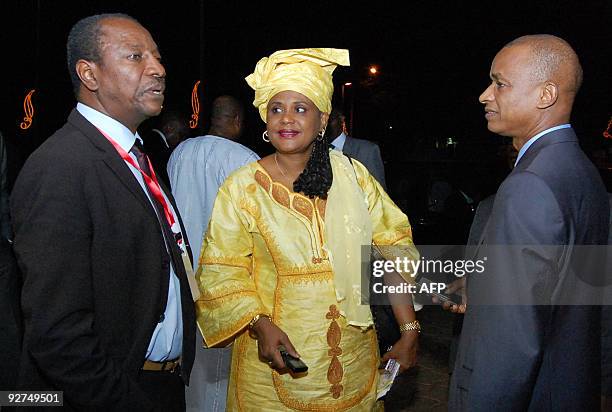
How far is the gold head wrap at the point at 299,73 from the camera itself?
9.44 ft

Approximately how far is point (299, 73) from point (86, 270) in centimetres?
146

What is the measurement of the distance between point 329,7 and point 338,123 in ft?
42.2

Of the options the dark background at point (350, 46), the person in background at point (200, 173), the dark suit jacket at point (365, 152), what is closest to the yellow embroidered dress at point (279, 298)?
the person in background at point (200, 173)

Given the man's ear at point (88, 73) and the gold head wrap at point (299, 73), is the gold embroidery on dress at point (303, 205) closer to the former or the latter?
the gold head wrap at point (299, 73)

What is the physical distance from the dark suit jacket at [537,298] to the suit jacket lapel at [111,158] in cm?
125

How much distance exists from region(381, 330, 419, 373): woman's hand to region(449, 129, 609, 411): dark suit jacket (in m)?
0.57

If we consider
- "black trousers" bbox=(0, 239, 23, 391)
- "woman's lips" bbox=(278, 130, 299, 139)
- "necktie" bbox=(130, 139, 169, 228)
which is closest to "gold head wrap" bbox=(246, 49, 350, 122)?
"woman's lips" bbox=(278, 130, 299, 139)

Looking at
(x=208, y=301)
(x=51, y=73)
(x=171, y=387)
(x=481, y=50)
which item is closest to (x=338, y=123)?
(x=208, y=301)

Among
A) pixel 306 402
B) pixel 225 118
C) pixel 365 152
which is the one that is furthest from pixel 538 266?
pixel 365 152

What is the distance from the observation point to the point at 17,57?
44.6 feet

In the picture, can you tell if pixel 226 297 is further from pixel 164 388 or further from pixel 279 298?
pixel 164 388

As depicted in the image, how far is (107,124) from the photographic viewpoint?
7.41ft

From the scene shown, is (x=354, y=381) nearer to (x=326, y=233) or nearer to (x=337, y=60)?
(x=326, y=233)

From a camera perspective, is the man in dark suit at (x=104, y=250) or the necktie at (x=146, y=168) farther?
the necktie at (x=146, y=168)
